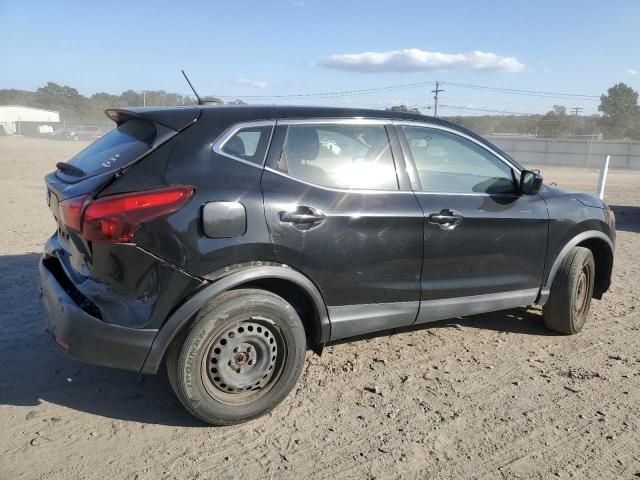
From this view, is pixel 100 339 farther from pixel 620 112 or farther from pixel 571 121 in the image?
pixel 620 112

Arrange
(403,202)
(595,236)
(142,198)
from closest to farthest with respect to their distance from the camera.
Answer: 1. (142,198)
2. (403,202)
3. (595,236)

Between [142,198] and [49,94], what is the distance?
119584mm

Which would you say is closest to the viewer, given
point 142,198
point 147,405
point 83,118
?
point 142,198

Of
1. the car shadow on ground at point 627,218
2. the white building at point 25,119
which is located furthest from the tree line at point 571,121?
the car shadow on ground at point 627,218

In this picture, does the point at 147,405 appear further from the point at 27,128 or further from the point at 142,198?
the point at 27,128

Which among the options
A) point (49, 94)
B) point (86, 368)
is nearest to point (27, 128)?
point (49, 94)

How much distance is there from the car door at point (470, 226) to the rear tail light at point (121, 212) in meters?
1.70

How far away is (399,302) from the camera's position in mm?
3625

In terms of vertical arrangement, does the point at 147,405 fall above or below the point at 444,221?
below

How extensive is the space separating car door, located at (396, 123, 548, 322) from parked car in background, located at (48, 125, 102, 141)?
61.6 m

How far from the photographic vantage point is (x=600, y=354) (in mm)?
4227

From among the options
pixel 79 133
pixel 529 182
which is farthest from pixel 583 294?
pixel 79 133

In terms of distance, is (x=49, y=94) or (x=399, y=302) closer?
(x=399, y=302)

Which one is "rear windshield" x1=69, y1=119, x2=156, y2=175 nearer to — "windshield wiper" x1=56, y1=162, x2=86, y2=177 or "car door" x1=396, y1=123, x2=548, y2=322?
"windshield wiper" x1=56, y1=162, x2=86, y2=177
